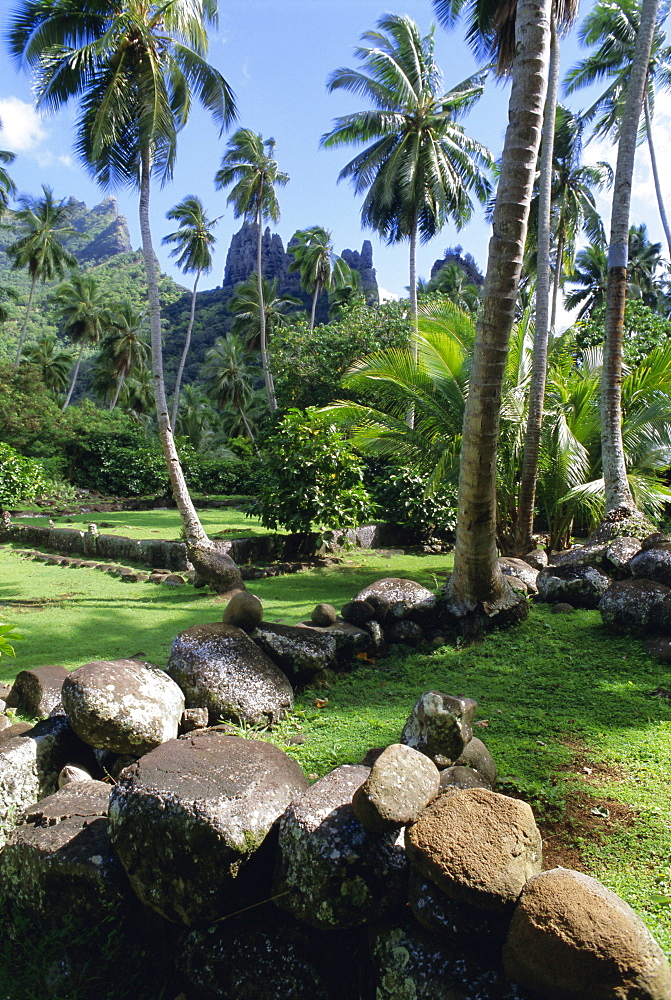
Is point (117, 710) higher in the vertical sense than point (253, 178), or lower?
lower

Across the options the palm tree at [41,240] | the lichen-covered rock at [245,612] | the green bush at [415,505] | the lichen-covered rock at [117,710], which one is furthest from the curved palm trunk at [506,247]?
the palm tree at [41,240]

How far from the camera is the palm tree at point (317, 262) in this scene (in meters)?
36.4

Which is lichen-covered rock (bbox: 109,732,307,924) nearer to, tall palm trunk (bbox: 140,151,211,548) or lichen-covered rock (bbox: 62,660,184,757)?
lichen-covered rock (bbox: 62,660,184,757)

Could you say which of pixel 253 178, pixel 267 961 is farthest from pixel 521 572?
pixel 253 178

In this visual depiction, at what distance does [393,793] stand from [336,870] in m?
0.36

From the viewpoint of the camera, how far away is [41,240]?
3616cm

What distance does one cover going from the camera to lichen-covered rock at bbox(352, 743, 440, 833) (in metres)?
2.54

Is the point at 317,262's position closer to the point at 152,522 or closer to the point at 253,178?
the point at 253,178

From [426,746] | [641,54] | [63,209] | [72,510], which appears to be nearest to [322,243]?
[63,209]

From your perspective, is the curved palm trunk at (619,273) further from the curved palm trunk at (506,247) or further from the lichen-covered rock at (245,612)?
the lichen-covered rock at (245,612)

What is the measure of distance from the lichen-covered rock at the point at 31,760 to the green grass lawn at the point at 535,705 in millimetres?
1155

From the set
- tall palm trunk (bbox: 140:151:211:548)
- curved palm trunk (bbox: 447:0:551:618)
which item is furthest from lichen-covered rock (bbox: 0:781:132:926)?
tall palm trunk (bbox: 140:151:211:548)

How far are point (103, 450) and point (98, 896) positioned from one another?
2371cm

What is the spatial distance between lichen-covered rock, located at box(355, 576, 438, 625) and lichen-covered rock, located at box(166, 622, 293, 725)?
1549mm
